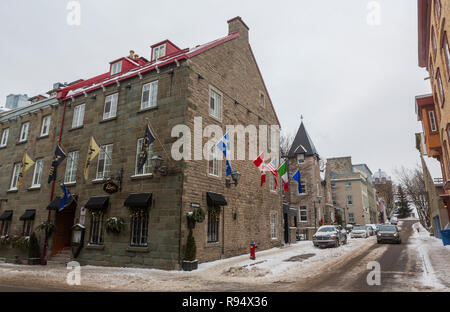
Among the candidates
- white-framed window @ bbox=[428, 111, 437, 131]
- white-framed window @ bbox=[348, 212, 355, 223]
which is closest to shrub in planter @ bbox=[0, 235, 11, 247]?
white-framed window @ bbox=[428, 111, 437, 131]

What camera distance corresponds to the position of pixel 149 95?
16.1 m

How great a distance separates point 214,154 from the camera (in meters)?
16.2

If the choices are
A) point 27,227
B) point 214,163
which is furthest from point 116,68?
point 27,227

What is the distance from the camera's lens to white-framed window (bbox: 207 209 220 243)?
15.2m

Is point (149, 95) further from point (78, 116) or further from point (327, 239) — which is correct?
point (327, 239)

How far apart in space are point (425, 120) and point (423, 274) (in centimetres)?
1522

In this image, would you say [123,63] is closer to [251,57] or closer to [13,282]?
[251,57]

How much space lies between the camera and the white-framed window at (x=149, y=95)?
52.1 ft

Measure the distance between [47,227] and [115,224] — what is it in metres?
5.62

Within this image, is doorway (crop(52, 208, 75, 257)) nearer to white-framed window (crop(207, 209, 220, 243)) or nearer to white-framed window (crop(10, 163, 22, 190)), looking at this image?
white-framed window (crop(10, 163, 22, 190))

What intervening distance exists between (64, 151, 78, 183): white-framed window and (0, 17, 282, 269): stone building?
0.06 meters

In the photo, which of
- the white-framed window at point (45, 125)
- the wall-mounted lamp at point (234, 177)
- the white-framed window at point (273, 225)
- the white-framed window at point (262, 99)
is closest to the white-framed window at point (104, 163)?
the white-framed window at point (45, 125)
